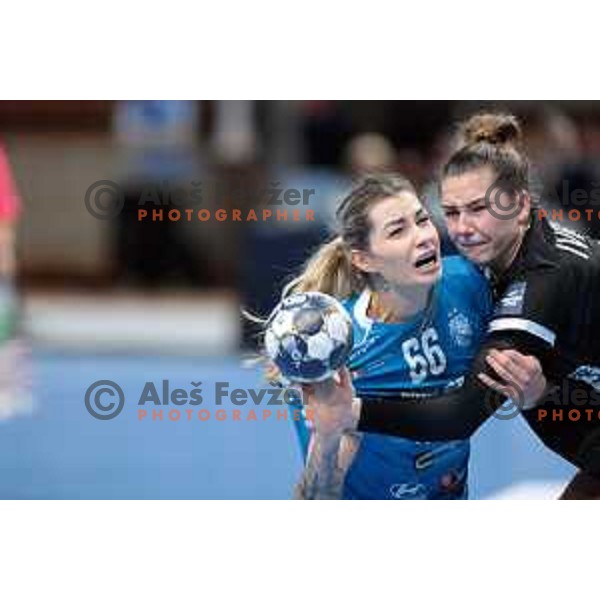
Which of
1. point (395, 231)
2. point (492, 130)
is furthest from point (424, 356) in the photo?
point (492, 130)

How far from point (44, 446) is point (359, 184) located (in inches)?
80.9

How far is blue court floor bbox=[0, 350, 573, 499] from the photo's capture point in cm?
593

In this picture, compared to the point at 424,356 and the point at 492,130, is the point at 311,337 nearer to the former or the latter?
the point at 424,356

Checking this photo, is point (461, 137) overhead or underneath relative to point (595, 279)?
overhead

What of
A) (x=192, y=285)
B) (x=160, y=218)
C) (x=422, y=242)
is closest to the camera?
(x=422, y=242)

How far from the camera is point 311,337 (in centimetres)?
543

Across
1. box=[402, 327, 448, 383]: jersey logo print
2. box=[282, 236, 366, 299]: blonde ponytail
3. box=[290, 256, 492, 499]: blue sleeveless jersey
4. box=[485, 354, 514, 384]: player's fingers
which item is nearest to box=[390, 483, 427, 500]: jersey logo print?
box=[290, 256, 492, 499]: blue sleeveless jersey

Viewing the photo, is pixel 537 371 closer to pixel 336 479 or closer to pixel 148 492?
pixel 336 479

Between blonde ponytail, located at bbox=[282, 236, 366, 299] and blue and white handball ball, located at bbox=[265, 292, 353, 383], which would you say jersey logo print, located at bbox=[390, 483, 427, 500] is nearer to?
blue and white handball ball, located at bbox=[265, 292, 353, 383]

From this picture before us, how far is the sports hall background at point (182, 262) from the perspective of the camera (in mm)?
6059

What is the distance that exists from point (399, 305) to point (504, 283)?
1.29 feet
